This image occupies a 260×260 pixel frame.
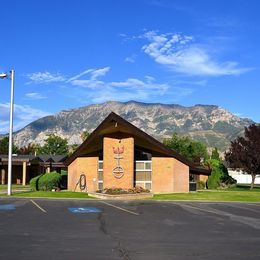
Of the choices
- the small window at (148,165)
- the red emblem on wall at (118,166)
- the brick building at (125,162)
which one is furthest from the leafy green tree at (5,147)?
the red emblem on wall at (118,166)

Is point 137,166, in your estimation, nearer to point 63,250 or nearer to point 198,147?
point 63,250

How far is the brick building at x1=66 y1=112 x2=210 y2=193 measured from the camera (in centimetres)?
3369

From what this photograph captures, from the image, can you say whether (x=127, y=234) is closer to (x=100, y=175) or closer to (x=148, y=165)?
(x=148, y=165)

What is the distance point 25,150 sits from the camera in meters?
91.9

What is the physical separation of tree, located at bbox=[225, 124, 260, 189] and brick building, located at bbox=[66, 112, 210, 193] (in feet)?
34.2

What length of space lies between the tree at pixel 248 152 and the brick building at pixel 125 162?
10433 mm

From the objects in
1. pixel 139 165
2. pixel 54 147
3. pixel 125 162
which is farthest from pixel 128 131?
pixel 54 147

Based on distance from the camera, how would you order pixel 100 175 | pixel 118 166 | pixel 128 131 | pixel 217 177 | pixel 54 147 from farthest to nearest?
pixel 54 147 → pixel 217 177 → pixel 100 175 → pixel 118 166 → pixel 128 131

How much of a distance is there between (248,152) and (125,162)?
51.5ft

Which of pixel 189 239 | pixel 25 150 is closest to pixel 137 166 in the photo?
pixel 189 239

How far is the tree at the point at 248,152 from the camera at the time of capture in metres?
44.6

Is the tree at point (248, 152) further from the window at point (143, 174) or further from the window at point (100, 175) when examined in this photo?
the window at point (100, 175)

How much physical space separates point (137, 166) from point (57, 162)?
24818 mm

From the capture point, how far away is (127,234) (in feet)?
43.9
